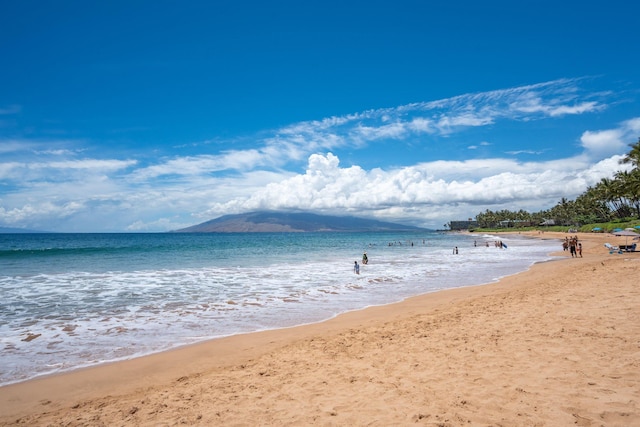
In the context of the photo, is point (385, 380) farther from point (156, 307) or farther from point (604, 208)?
point (604, 208)

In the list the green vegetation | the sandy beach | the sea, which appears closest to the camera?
the sandy beach

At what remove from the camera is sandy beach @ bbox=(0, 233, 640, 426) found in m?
5.54

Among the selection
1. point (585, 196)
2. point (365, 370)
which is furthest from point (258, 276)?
point (585, 196)

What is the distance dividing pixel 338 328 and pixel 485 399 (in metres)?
6.57

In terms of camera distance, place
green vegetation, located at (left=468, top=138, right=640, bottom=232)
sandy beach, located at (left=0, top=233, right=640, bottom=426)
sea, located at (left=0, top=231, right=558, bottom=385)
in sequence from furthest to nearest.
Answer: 1. green vegetation, located at (left=468, top=138, right=640, bottom=232)
2. sea, located at (left=0, top=231, right=558, bottom=385)
3. sandy beach, located at (left=0, top=233, right=640, bottom=426)

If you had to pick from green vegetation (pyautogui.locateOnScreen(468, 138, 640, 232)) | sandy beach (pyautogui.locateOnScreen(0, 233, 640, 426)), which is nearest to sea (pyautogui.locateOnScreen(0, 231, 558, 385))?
sandy beach (pyautogui.locateOnScreen(0, 233, 640, 426))

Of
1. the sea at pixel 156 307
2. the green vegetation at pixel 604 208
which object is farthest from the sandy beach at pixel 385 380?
the green vegetation at pixel 604 208

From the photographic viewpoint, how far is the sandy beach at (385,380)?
5543 mm

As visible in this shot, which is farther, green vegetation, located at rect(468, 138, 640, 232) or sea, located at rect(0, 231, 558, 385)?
green vegetation, located at rect(468, 138, 640, 232)

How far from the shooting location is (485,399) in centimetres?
578

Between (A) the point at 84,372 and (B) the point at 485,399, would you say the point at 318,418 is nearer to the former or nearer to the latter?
(B) the point at 485,399

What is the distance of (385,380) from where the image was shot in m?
6.88

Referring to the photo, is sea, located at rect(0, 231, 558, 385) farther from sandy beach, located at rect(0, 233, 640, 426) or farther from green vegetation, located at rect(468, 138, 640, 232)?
green vegetation, located at rect(468, 138, 640, 232)

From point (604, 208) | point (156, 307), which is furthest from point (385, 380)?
point (604, 208)
